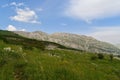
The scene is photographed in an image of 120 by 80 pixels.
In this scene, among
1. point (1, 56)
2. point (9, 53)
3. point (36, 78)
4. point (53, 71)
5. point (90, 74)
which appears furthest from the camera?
point (9, 53)

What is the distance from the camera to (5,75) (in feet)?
51.2

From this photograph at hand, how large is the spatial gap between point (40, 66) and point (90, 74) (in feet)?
13.6

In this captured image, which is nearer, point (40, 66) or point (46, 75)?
point (46, 75)

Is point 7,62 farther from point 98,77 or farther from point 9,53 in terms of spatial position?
point 98,77

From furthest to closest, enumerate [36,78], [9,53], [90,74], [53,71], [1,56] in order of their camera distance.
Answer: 1. [9,53]
2. [1,56]
3. [90,74]
4. [53,71]
5. [36,78]

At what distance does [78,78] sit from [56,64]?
114 inches

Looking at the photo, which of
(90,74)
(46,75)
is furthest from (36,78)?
(90,74)

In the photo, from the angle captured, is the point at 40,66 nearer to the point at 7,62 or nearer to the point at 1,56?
the point at 7,62

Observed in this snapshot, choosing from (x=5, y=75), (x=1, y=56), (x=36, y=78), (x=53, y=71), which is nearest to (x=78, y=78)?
(x=53, y=71)

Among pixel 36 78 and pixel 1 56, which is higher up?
pixel 1 56

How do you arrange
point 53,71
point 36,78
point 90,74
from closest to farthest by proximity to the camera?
point 36,78 < point 53,71 < point 90,74

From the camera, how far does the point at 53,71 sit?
16.7 metres

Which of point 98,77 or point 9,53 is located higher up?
point 9,53

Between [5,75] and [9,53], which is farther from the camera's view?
[9,53]
